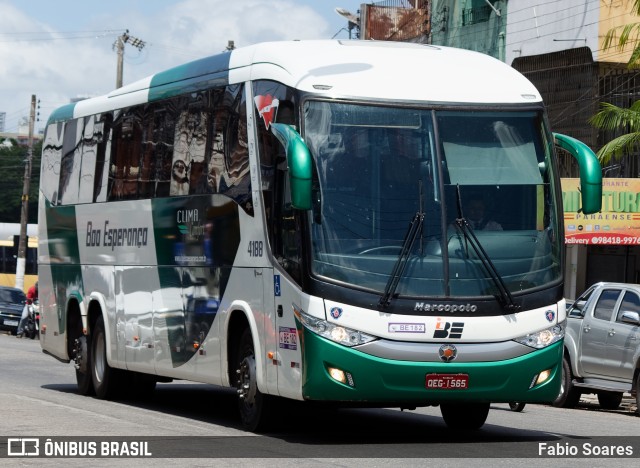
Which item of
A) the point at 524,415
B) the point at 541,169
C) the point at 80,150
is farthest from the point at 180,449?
the point at 80,150

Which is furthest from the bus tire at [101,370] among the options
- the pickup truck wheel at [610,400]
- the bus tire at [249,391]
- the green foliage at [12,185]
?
the green foliage at [12,185]

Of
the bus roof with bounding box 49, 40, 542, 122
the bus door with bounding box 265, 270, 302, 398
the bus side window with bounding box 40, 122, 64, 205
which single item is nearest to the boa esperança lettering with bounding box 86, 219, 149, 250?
the bus side window with bounding box 40, 122, 64, 205

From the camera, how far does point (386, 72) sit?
523 inches

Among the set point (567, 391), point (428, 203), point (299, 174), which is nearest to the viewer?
point (299, 174)

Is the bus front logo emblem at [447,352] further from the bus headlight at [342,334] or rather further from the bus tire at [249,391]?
the bus tire at [249,391]

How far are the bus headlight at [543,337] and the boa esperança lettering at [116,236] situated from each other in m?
5.96

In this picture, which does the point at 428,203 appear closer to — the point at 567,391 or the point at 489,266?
the point at 489,266

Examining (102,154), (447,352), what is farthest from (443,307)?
(102,154)

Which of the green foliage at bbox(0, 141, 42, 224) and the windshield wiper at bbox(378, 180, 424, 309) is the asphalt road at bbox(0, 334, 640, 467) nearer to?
the windshield wiper at bbox(378, 180, 424, 309)

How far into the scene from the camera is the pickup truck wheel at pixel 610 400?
73.0 feet

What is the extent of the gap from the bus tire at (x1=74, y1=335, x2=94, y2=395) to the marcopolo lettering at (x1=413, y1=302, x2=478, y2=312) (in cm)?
815

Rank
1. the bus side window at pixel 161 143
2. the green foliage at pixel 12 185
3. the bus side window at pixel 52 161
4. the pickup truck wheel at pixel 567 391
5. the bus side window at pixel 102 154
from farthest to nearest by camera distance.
Result: 1. the green foliage at pixel 12 185
2. the pickup truck wheel at pixel 567 391
3. the bus side window at pixel 52 161
4. the bus side window at pixel 102 154
5. the bus side window at pixel 161 143

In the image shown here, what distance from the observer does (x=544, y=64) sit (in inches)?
1383

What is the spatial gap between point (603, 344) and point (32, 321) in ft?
86.6
